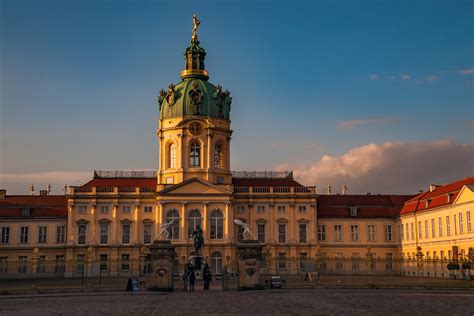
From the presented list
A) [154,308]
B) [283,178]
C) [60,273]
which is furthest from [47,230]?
[154,308]

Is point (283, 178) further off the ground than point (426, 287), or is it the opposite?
point (283, 178)

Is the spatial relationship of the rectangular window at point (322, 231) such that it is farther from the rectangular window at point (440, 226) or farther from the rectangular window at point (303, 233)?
the rectangular window at point (440, 226)

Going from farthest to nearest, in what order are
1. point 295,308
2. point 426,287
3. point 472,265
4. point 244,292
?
point 472,265 → point 426,287 → point 244,292 → point 295,308

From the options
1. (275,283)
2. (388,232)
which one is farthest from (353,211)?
(275,283)

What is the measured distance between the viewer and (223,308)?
32.3m

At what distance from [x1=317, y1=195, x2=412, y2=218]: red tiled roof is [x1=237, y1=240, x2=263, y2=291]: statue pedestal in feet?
148

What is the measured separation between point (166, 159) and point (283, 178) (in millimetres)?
17058

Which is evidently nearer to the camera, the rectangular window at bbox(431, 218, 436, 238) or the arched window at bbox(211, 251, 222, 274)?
the rectangular window at bbox(431, 218, 436, 238)

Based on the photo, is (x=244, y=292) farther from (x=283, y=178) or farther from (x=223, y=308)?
(x=283, y=178)

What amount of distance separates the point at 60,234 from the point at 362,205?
129 feet

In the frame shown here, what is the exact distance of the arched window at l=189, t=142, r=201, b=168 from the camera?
287 ft

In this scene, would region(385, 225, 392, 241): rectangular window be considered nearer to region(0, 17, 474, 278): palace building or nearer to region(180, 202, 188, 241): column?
region(0, 17, 474, 278): palace building

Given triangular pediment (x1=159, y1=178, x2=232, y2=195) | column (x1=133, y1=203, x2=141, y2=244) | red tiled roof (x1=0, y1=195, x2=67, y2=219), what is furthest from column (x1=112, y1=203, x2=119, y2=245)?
triangular pediment (x1=159, y1=178, x2=232, y2=195)

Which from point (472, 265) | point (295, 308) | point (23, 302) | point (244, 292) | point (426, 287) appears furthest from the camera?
point (472, 265)
